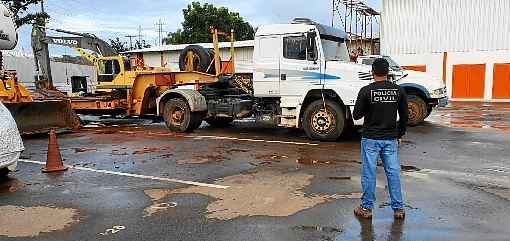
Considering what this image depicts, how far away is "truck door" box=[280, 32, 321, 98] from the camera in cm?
1116

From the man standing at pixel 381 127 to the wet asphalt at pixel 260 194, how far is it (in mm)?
297

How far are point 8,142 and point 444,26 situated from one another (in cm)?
2934

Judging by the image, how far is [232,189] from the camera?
6.64 m

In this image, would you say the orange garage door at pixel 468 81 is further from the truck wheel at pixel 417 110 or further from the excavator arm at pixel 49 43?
the excavator arm at pixel 49 43

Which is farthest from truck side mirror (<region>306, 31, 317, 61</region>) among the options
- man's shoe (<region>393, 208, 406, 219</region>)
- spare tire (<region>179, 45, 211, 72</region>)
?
man's shoe (<region>393, 208, 406, 219</region>)

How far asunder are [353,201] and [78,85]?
19389 millimetres

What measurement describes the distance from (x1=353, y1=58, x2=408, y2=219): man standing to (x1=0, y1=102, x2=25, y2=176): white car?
16.4 feet

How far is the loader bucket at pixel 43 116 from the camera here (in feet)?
41.3

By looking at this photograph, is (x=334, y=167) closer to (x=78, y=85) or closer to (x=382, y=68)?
(x=382, y=68)

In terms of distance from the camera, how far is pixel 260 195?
20.6 feet

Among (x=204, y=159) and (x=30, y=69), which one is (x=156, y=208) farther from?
(x=30, y=69)

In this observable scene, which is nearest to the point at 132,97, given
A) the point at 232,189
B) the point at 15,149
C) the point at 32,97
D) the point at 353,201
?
the point at 32,97

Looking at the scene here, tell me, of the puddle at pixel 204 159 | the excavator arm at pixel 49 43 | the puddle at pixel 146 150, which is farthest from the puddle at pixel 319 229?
the excavator arm at pixel 49 43

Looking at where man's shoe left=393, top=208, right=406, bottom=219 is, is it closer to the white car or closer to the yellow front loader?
the white car
